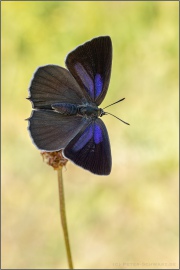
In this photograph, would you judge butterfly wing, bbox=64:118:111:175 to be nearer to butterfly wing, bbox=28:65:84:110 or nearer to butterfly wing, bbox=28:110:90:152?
butterfly wing, bbox=28:110:90:152

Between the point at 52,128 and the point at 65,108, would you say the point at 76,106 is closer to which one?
the point at 65,108

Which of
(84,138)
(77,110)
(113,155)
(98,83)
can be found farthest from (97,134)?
(113,155)

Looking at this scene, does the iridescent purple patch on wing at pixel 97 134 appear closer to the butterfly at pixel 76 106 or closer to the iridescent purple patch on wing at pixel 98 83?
the butterfly at pixel 76 106

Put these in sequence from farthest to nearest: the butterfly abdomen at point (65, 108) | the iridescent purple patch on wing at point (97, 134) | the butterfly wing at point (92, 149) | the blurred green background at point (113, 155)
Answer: the blurred green background at point (113, 155), the butterfly abdomen at point (65, 108), the iridescent purple patch on wing at point (97, 134), the butterfly wing at point (92, 149)

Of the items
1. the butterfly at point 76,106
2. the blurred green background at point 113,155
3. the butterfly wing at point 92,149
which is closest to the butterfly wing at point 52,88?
the butterfly at point 76,106

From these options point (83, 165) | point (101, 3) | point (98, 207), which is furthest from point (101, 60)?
point (101, 3)

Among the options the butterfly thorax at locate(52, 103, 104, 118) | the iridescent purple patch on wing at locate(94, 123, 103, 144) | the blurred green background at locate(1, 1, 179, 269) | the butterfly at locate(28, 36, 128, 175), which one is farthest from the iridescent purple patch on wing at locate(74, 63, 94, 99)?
the blurred green background at locate(1, 1, 179, 269)

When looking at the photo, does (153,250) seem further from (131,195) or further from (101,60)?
(101,60)
